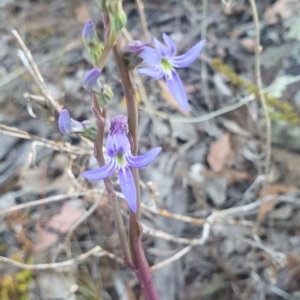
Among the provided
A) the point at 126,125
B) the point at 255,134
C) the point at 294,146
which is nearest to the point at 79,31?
the point at 255,134

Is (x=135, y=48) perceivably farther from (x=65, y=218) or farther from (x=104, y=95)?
(x=65, y=218)

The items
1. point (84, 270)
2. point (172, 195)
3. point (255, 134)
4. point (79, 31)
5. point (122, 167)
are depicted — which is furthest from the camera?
point (79, 31)

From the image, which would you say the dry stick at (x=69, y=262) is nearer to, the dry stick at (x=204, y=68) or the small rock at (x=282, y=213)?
the small rock at (x=282, y=213)

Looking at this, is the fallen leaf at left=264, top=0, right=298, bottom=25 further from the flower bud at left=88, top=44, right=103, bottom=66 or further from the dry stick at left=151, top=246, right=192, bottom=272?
the flower bud at left=88, top=44, right=103, bottom=66

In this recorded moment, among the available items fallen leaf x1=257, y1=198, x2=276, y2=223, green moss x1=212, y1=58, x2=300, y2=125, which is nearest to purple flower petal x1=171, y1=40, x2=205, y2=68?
fallen leaf x1=257, y1=198, x2=276, y2=223

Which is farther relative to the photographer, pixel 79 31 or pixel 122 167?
pixel 79 31

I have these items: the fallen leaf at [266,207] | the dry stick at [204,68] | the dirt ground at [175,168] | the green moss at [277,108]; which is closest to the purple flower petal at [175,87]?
the dirt ground at [175,168]

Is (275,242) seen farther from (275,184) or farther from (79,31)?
(79,31)
